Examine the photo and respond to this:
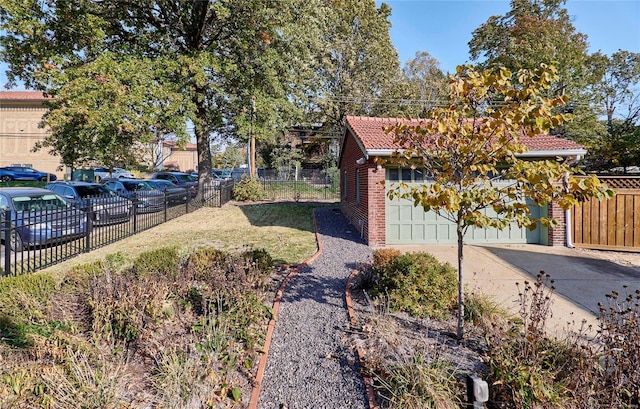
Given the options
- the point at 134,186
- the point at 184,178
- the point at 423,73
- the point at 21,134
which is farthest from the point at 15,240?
the point at 21,134

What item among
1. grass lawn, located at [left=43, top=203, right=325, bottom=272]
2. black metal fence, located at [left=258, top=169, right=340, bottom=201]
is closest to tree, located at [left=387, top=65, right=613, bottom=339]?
grass lawn, located at [left=43, top=203, right=325, bottom=272]

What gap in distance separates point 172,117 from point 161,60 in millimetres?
2438

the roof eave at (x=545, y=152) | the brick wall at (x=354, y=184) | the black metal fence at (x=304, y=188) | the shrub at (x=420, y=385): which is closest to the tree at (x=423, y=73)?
the black metal fence at (x=304, y=188)

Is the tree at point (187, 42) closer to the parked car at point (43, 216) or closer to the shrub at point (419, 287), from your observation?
the parked car at point (43, 216)

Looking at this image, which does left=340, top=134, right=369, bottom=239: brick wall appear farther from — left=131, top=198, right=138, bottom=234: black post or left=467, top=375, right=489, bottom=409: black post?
left=131, top=198, right=138, bottom=234: black post

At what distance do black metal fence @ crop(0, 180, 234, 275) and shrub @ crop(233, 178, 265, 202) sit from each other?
447 centimetres

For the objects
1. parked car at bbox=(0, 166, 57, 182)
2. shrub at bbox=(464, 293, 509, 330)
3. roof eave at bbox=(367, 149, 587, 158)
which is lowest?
shrub at bbox=(464, 293, 509, 330)

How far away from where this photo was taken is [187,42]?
1591 centimetres

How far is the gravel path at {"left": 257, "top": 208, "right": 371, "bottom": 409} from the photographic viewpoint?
2971 mm

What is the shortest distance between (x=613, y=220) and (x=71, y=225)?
46.1 ft

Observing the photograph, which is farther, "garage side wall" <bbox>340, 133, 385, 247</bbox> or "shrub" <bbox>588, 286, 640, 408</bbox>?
"garage side wall" <bbox>340, 133, 385, 247</bbox>

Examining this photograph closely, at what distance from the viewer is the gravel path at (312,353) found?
297cm

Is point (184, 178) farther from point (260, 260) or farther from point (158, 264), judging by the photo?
point (260, 260)

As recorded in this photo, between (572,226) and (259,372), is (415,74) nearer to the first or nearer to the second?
(572,226)
